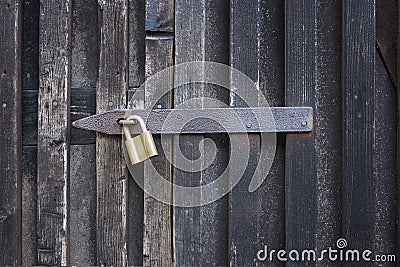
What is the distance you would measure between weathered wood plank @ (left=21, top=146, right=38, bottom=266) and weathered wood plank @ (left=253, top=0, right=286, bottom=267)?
0.72 metres

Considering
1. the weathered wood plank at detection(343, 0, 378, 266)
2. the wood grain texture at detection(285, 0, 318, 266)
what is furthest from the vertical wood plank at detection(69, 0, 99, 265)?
the weathered wood plank at detection(343, 0, 378, 266)

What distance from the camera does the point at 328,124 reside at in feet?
6.66

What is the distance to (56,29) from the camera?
205 centimetres

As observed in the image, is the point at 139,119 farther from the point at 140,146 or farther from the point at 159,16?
the point at 159,16

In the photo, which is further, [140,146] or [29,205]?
[29,205]

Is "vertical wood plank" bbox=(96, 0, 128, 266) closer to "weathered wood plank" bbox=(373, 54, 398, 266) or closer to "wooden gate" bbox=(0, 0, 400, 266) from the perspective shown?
"wooden gate" bbox=(0, 0, 400, 266)

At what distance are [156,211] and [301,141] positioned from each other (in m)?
0.50

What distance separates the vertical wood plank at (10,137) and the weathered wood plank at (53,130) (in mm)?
69

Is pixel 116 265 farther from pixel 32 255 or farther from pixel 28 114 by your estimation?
pixel 28 114

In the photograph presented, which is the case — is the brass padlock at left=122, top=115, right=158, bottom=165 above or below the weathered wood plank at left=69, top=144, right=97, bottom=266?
above

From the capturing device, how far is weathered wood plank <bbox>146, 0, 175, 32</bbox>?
2.03 m

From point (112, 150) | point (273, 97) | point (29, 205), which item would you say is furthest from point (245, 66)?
point (29, 205)

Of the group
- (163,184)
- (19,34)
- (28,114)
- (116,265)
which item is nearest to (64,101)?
(28,114)

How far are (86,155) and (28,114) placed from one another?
0.23 m
